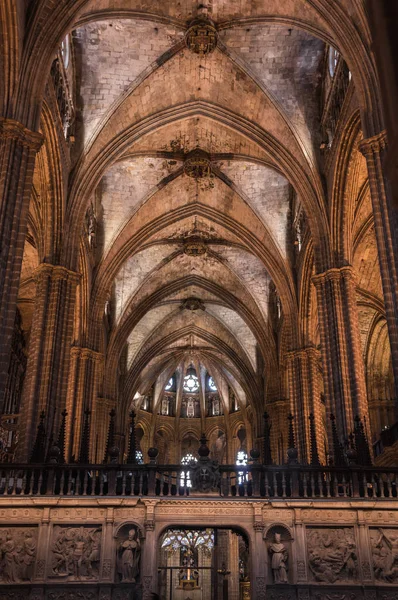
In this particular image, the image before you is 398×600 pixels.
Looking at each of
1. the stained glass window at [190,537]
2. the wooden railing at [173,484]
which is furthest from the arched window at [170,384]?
the wooden railing at [173,484]

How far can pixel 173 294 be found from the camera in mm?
37594

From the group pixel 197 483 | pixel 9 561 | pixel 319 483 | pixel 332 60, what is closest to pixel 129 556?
pixel 197 483

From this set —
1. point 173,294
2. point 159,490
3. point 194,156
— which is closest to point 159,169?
point 194,156

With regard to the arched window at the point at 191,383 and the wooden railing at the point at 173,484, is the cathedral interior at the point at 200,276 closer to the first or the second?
the wooden railing at the point at 173,484

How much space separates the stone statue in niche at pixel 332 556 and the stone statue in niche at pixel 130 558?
2.61 metres

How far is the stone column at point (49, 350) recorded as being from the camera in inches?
715

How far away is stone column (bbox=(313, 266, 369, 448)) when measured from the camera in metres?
18.9

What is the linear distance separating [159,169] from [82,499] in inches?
744

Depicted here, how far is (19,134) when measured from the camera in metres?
15.2

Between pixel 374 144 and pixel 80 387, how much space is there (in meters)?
14.8

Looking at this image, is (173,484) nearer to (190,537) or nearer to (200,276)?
(190,537)

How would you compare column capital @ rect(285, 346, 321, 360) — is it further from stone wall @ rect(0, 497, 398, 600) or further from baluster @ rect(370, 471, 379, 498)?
stone wall @ rect(0, 497, 398, 600)

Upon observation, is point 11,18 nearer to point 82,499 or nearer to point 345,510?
point 82,499

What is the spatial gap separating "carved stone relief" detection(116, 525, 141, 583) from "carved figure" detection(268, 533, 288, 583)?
201 cm
